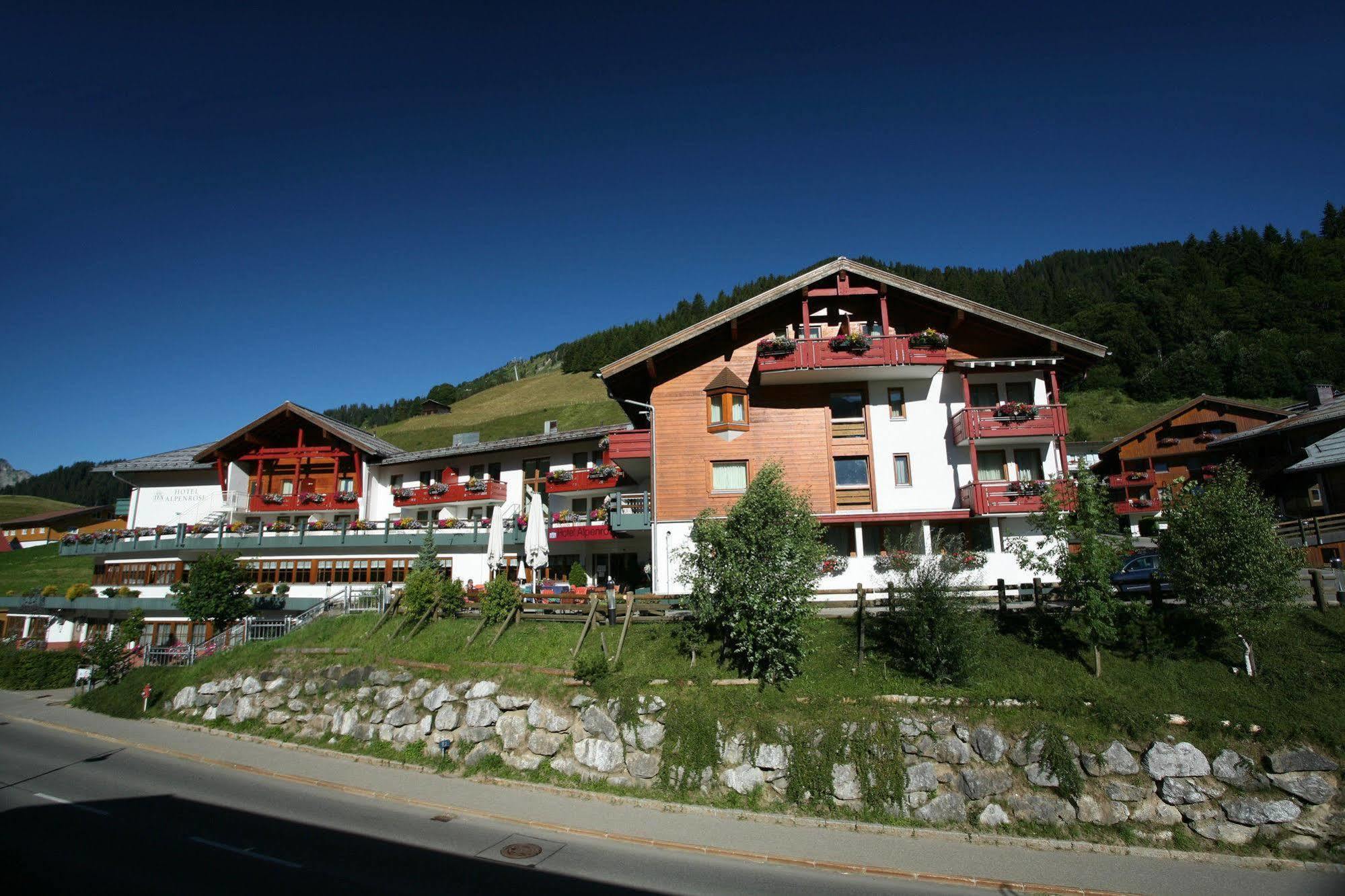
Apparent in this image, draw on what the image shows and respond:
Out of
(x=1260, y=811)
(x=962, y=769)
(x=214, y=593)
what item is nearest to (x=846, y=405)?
(x=962, y=769)

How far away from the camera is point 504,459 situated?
40.5m

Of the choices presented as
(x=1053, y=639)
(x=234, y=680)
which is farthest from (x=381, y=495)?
(x=1053, y=639)

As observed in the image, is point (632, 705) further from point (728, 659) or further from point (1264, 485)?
point (1264, 485)

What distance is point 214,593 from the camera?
97.6 feet

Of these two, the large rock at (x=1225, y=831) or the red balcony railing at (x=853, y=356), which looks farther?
the red balcony railing at (x=853, y=356)

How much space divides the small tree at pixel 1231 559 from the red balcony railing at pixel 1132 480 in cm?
3724

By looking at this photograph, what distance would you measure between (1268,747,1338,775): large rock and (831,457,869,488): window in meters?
15.3

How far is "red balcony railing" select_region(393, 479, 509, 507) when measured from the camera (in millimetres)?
38844

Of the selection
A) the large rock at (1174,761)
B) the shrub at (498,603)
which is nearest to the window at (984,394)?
the large rock at (1174,761)

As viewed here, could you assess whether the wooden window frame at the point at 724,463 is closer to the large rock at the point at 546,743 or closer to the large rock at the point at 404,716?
the large rock at the point at 546,743

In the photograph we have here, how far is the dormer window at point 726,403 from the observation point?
90.7 feet

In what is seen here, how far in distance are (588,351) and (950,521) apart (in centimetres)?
12264

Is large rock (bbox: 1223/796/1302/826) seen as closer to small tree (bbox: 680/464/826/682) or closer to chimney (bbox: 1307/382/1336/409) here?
small tree (bbox: 680/464/826/682)

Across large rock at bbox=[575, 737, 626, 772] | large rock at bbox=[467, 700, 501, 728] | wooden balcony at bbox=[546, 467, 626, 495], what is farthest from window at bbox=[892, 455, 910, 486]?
large rock at bbox=[467, 700, 501, 728]
